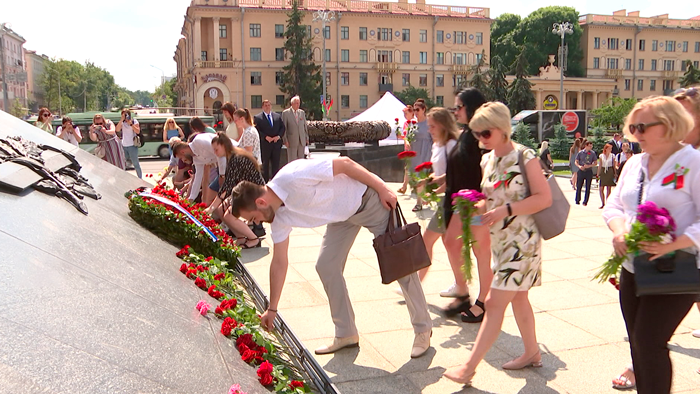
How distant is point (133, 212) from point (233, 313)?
2284mm

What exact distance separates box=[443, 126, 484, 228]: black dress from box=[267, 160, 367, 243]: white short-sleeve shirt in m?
1.04

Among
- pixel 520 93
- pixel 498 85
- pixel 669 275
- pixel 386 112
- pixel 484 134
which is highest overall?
pixel 498 85

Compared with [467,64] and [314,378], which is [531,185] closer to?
[314,378]

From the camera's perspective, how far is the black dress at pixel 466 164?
14.2 feet

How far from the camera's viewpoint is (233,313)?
3480 millimetres

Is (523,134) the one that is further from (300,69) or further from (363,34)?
(363,34)

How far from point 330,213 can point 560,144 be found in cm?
2867

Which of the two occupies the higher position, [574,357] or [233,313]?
[233,313]

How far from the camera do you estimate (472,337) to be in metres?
4.25

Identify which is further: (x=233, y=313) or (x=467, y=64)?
(x=467, y=64)

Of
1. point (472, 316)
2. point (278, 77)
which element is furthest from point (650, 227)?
point (278, 77)

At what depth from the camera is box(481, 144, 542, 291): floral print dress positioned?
3320mm

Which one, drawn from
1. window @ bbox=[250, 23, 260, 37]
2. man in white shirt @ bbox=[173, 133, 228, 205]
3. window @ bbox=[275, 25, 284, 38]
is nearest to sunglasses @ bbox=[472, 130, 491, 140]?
man in white shirt @ bbox=[173, 133, 228, 205]

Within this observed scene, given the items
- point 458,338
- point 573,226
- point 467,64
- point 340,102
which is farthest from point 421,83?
point 458,338
